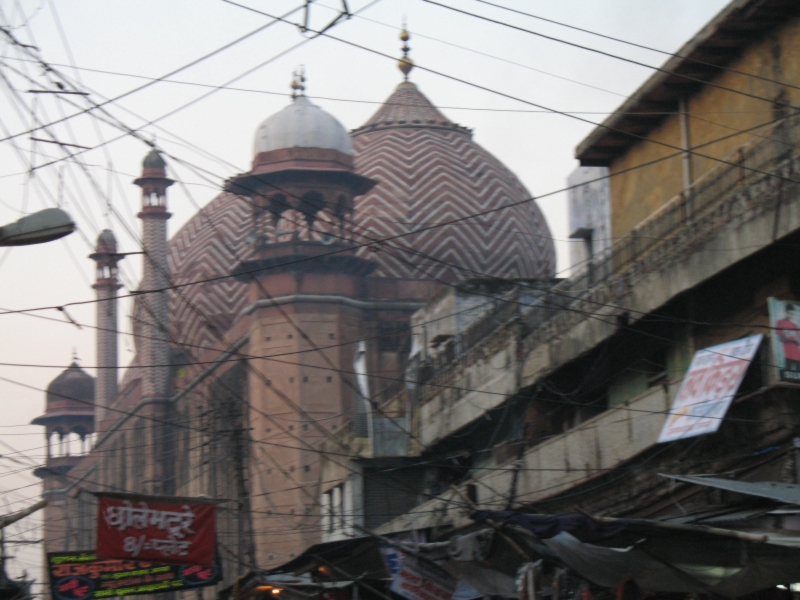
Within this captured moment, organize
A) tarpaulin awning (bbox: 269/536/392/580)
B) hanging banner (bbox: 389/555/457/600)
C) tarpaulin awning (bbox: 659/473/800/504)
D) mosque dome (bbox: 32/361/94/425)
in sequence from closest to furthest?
tarpaulin awning (bbox: 659/473/800/504)
hanging banner (bbox: 389/555/457/600)
tarpaulin awning (bbox: 269/536/392/580)
mosque dome (bbox: 32/361/94/425)

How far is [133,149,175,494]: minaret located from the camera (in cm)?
3114

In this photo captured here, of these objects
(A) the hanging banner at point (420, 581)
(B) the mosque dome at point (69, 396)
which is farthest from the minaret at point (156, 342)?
(A) the hanging banner at point (420, 581)

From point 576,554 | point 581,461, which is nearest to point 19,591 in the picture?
point 581,461

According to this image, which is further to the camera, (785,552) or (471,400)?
(471,400)

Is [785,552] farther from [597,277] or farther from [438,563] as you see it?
[597,277]

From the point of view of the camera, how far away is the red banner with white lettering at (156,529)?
1066cm

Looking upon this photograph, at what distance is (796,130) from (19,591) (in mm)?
8810

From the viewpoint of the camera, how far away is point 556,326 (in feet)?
52.6

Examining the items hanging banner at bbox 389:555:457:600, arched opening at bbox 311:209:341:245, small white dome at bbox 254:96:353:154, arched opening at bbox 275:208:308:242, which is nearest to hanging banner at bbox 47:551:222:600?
hanging banner at bbox 389:555:457:600

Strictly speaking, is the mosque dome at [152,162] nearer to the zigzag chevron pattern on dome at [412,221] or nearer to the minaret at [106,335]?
the zigzag chevron pattern on dome at [412,221]

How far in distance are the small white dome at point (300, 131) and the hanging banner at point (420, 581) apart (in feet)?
56.6

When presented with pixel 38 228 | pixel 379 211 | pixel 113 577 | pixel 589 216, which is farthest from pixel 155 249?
pixel 38 228

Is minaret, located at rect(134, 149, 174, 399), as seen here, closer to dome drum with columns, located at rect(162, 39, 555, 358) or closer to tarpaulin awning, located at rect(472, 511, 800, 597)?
dome drum with columns, located at rect(162, 39, 555, 358)

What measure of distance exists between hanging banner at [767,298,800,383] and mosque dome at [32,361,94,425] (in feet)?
105
